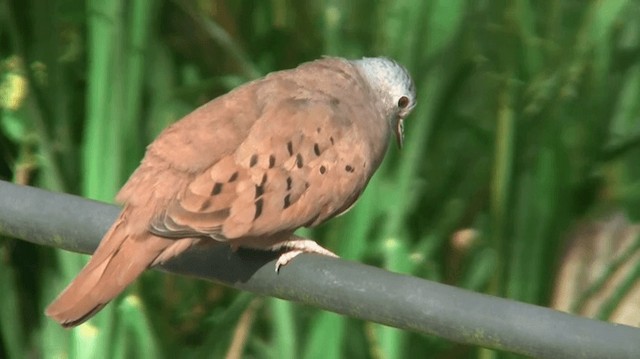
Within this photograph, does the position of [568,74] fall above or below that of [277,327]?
above

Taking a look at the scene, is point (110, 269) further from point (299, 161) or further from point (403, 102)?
point (403, 102)

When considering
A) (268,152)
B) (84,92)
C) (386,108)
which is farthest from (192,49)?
(268,152)

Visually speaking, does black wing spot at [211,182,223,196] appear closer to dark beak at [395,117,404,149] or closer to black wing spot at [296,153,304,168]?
black wing spot at [296,153,304,168]

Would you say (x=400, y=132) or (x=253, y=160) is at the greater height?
(x=253, y=160)

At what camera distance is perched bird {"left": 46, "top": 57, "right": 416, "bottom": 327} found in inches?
75.2

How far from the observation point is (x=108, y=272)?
187 centimetres

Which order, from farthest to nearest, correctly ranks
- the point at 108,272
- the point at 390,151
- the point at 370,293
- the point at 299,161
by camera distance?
the point at 390,151
the point at 299,161
the point at 108,272
the point at 370,293

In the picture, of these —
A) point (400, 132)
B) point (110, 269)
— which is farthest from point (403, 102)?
point (110, 269)

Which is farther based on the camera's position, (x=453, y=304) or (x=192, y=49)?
(x=192, y=49)

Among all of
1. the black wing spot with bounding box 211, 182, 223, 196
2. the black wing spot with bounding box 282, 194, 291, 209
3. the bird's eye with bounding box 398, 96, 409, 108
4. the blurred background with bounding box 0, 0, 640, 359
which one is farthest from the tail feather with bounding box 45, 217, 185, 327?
the bird's eye with bounding box 398, 96, 409, 108

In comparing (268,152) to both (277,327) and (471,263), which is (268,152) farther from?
(471,263)

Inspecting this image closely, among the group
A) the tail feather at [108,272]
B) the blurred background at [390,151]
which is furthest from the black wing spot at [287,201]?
the blurred background at [390,151]

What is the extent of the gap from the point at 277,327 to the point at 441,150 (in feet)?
2.18

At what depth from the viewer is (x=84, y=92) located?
2973 millimetres
